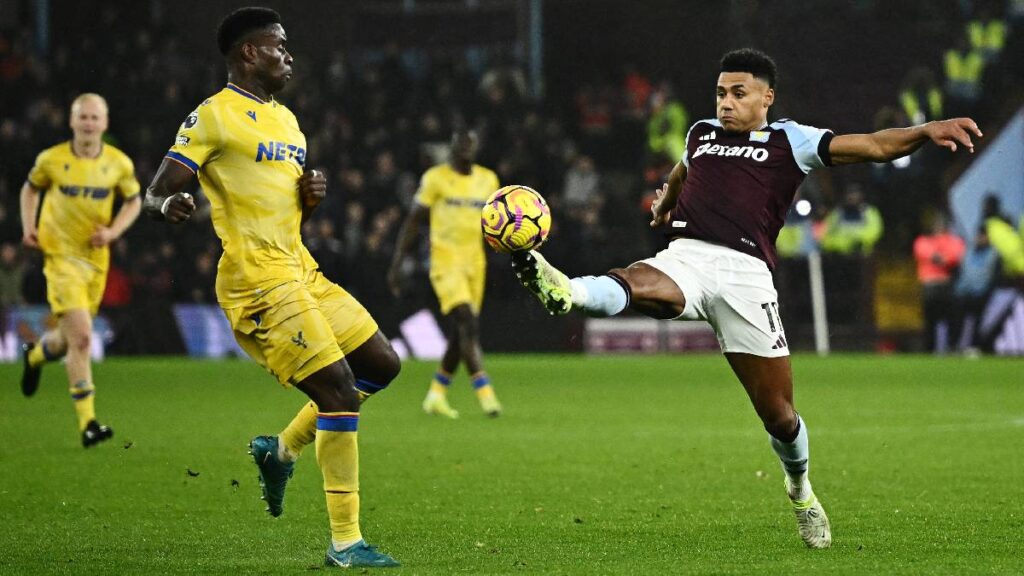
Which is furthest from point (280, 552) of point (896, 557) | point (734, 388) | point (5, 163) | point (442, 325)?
point (5, 163)

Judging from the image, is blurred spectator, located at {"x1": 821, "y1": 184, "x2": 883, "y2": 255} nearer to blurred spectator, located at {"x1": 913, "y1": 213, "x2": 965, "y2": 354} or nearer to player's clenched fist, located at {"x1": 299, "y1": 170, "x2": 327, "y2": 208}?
blurred spectator, located at {"x1": 913, "y1": 213, "x2": 965, "y2": 354}

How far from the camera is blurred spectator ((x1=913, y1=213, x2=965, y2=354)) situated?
23328mm

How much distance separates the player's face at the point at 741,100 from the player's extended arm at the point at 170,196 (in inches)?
98.1

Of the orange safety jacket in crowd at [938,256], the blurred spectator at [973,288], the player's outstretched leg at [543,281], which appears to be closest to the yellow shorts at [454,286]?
the player's outstretched leg at [543,281]

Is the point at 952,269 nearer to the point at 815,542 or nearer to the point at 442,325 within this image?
the point at 442,325

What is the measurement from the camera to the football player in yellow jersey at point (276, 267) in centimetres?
657

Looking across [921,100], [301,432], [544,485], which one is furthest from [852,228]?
[301,432]

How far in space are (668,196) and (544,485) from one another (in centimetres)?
234

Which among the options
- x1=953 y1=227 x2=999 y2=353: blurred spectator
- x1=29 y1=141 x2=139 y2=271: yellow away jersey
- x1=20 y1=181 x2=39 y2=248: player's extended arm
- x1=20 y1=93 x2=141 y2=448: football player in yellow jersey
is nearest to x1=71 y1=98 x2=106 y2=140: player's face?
x1=20 y1=93 x2=141 y2=448: football player in yellow jersey

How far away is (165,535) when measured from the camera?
7.40 metres

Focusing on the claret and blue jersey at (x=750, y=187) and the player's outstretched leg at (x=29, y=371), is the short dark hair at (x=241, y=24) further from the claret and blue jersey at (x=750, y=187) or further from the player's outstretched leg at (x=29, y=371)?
the player's outstretched leg at (x=29, y=371)

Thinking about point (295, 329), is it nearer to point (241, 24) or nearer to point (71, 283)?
point (241, 24)

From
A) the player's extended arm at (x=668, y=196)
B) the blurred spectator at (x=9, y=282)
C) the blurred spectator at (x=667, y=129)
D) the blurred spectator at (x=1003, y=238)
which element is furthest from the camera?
the blurred spectator at (x=667, y=129)

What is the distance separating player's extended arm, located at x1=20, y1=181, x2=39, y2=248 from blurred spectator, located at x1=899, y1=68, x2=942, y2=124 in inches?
650
